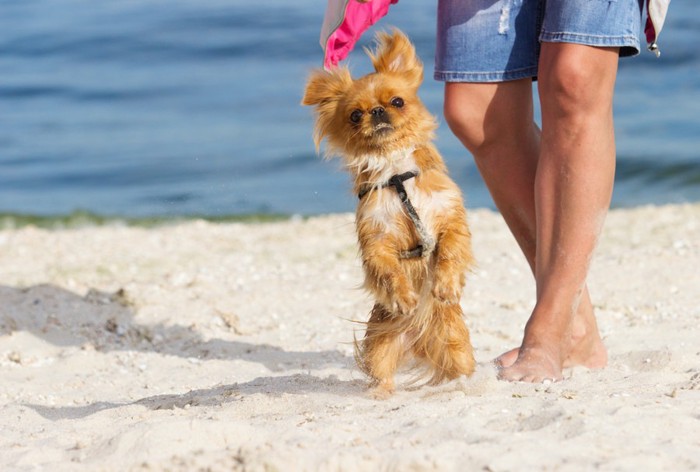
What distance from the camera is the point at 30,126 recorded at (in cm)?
1415

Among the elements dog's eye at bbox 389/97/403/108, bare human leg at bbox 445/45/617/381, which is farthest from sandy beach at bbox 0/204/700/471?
dog's eye at bbox 389/97/403/108

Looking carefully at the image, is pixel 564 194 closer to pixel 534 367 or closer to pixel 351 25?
pixel 534 367

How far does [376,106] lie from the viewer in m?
3.69

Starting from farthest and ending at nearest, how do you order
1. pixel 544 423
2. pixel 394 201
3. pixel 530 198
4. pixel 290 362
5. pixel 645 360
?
pixel 290 362
pixel 645 360
pixel 530 198
pixel 394 201
pixel 544 423

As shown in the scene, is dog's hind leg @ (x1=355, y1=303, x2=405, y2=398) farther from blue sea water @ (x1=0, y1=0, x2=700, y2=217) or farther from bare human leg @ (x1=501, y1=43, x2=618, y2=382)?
blue sea water @ (x1=0, y1=0, x2=700, y2=217)

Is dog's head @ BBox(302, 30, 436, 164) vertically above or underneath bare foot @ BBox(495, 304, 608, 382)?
above

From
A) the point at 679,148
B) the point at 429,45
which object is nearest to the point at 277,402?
the point at 679,148

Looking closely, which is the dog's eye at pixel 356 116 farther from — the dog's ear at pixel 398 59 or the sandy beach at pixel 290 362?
the sandy beach at pixel 290 362

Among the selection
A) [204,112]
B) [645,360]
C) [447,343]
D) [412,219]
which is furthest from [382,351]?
[204,112]

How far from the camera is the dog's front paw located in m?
3.54

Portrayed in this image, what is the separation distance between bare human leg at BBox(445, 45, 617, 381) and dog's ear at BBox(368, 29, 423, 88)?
27 centimetres

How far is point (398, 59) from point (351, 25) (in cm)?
21

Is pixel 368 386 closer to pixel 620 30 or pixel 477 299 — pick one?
pixel 620 30

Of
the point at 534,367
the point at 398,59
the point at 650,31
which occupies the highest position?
the point at 650,31
